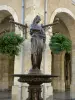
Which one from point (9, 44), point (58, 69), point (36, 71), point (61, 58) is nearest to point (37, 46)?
point (36, 71)

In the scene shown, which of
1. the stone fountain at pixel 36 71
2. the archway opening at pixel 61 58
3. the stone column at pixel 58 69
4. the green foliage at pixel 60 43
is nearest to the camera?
the stone fountain at pixel 36 71

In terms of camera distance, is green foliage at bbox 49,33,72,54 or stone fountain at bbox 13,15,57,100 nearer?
stone fountain at bbox 13,15,57,100

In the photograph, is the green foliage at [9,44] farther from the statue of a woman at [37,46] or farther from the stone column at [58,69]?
the stone column at [58,69]

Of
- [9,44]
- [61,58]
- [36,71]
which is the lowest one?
[36,71]

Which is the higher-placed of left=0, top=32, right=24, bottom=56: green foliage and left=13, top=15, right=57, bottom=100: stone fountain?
left=0, top=32, right=24, bottom=56: green foliage

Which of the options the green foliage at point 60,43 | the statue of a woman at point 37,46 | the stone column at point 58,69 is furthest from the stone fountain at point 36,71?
the stone column at point 58,69

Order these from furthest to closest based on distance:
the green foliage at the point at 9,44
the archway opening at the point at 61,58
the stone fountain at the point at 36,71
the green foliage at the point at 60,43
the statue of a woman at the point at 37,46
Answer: the archway opening at the point at 61,58 < the green foliage at the point at 60,43 < the green foliage at the point at 9,44 < the statue of a woman at the point at 37,46 < the stone fountain at the point at 36,71

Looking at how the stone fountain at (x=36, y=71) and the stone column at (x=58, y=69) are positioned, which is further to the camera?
the stone column at (x=58, y=69)

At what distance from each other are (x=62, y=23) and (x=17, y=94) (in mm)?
5559

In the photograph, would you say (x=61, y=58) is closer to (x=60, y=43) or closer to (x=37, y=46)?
(x=60, y=43)

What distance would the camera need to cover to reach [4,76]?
63.6ft

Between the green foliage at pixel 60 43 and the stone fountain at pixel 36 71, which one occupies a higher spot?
the green foliage at pixel 60 43

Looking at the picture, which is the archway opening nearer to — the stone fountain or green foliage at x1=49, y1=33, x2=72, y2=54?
green foliage at x1=49, y1=33, x2=72, y2=54

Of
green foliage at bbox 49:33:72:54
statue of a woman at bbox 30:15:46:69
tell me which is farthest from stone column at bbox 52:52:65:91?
statue of a woman at bbox 30:15:46:69
